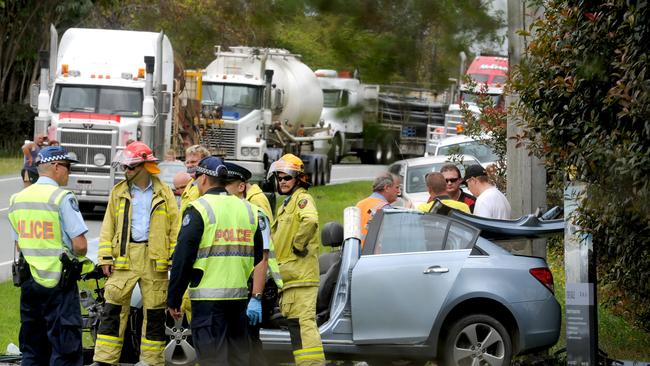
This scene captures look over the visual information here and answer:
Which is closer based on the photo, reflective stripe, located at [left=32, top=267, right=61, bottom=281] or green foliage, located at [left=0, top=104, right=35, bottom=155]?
reflective stripe, located at [left=32, top=267, right=61, bottom=281]

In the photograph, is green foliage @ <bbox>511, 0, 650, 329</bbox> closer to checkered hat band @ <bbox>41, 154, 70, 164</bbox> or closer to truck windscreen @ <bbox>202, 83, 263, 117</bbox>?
checkered hat band @ <bbox>41, 154, 70, 164</bbox>

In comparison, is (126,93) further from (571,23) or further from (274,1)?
(274,1)

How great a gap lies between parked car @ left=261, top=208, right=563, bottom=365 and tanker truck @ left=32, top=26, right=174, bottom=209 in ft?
42.0

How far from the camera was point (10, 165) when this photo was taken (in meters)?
36.5

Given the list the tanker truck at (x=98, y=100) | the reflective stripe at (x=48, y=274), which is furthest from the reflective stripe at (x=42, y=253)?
the tanker truck at (x=98, y=100)

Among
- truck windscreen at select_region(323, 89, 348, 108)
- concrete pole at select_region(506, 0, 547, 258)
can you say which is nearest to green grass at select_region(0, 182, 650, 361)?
concrete pole at select_region(506, 0, 547, 258)

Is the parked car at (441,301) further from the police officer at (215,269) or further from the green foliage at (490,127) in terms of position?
the police officer at (215,269)

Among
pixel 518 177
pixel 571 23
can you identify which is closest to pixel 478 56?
pixel 571 23

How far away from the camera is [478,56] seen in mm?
3953

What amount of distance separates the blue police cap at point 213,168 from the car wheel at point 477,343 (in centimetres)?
262

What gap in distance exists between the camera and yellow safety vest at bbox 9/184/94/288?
8125 mm

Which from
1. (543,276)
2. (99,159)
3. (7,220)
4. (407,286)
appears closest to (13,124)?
(7,220)

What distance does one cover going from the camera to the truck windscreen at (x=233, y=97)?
85.5ft

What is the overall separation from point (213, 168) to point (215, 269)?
2.12ft
